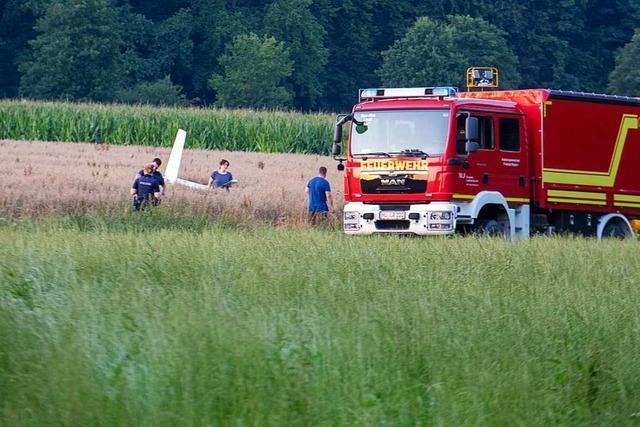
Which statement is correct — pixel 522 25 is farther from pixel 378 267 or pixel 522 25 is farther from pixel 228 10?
pixel 378 267

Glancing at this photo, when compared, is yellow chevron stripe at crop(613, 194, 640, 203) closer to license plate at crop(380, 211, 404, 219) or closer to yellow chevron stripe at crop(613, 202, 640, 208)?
yellow chevron stripe at crop(613, 202, 640, 208)

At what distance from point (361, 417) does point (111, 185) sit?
23.9m

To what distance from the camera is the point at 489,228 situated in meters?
23.9

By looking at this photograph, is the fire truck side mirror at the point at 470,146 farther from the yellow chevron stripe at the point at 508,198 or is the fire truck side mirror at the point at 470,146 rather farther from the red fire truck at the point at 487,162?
the yellow chevron stripe at the point at 508,198

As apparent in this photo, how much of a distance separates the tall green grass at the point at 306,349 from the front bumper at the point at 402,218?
26.7ft

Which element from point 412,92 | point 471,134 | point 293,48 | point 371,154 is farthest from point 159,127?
point 293,48

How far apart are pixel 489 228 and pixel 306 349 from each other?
48.2 ft

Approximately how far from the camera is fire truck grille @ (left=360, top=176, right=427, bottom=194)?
75.6 feet

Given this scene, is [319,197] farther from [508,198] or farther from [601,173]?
[601,173]

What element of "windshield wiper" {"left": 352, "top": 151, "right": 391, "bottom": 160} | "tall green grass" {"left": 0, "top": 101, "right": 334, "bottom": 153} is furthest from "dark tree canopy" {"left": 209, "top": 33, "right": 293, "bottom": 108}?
"windshield wiper" {"left": 352, "top": 151, "right": 391, "bottom": 160}

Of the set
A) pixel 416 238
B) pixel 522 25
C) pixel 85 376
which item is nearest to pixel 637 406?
pixel 85 376

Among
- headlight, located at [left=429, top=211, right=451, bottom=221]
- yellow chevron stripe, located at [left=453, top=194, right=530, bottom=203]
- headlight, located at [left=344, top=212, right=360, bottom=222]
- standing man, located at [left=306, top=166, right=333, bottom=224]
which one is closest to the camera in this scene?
headlight, located at [left=429, top=211, right=451, bottom=221]

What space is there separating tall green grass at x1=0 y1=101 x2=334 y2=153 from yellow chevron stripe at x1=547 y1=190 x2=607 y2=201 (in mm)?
27849

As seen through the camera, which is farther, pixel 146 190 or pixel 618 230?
pixel 146 190
